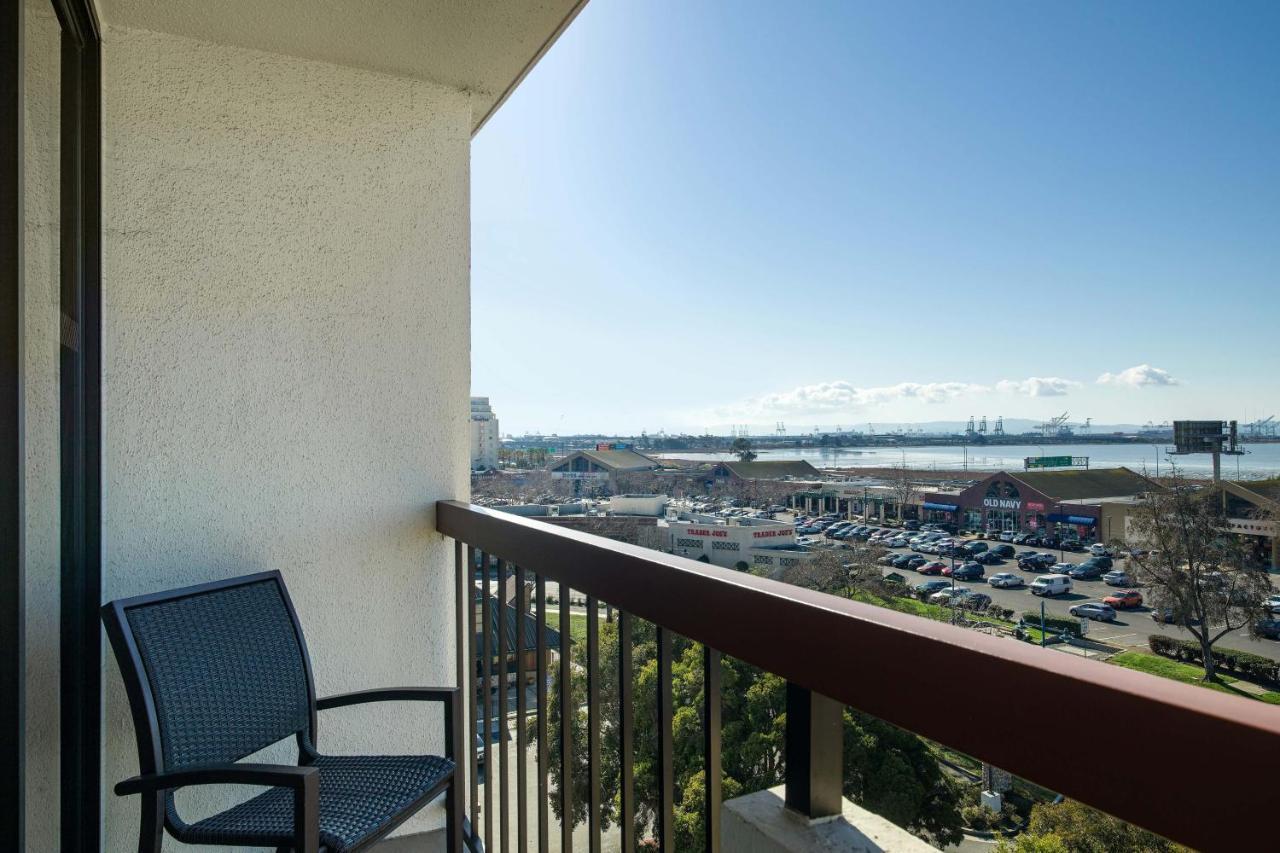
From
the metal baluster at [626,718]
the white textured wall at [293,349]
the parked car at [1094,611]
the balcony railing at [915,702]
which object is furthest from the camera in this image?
the white textured wall at [293,349]

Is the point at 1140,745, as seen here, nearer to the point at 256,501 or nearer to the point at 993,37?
the point at 993,37

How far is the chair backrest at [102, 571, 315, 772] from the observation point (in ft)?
5.40

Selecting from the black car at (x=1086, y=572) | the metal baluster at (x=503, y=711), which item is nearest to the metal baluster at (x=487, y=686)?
the metal baluster at (x=503, y=711)

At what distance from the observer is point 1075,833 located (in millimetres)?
678

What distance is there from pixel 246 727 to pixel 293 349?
1.17 meters

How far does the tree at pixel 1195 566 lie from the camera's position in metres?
0.84

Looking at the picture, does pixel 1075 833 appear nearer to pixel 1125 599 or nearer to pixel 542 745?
pixel 1125 599

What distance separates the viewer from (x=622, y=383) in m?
3.90

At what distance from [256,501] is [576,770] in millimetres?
1317

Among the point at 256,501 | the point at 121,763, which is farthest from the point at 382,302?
the point at 121,763

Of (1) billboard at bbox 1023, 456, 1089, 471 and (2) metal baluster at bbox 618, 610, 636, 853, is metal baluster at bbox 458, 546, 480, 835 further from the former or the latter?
(1) billboard at bbox 1023, 456, 1089, 471

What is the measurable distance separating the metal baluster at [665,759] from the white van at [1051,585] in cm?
57

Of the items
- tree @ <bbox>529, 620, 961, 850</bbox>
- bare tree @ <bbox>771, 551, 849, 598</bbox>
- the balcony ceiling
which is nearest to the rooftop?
bare tree @ <bbox>771, 551, 849, 598</bbox>

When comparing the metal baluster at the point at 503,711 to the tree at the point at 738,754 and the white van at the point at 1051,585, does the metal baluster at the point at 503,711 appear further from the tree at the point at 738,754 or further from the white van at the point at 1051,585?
the white van at the point at 1051,585
